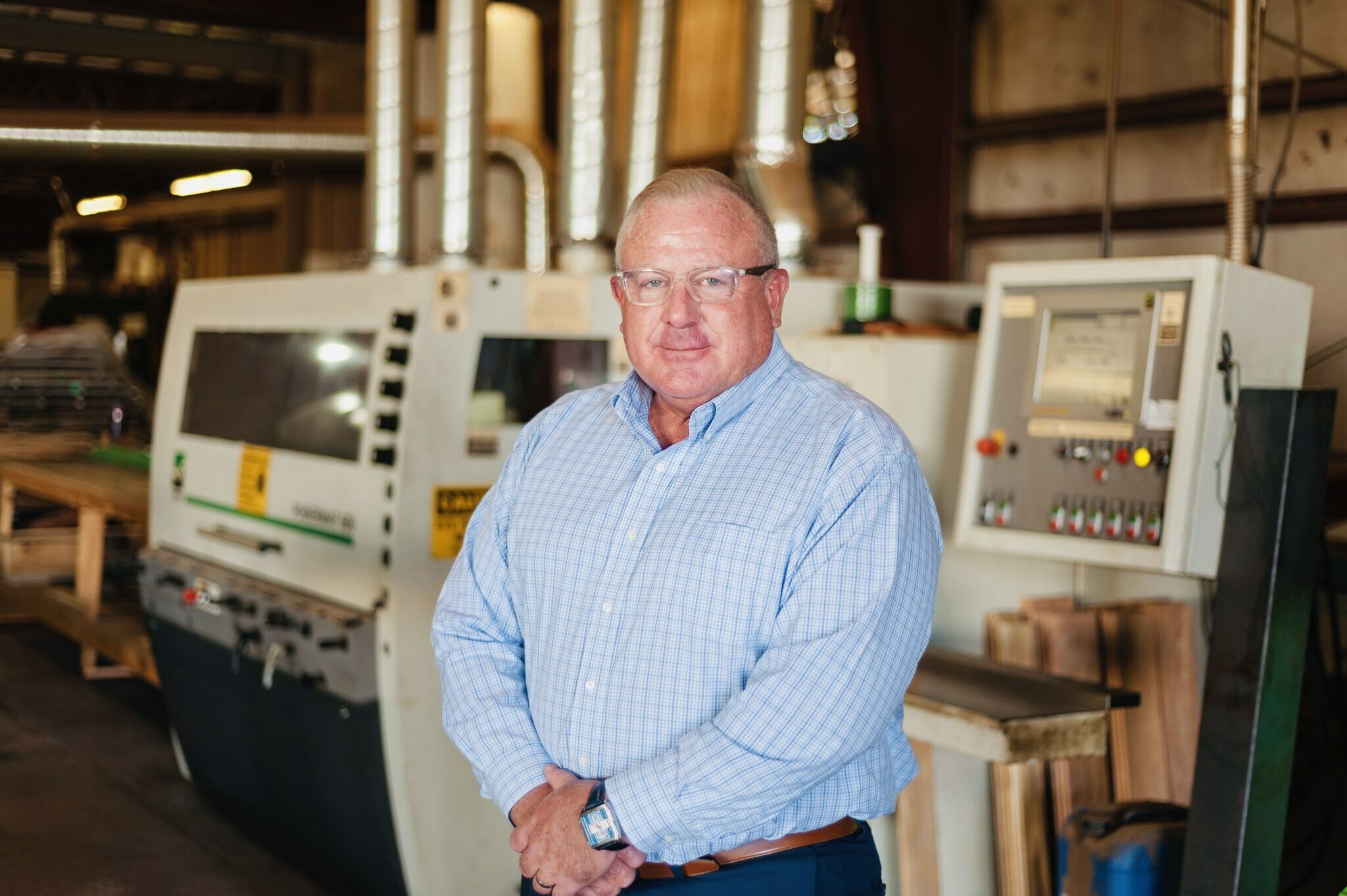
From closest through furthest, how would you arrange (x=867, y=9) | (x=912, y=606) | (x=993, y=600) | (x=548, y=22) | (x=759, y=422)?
(x=912, y=606)
(x=759, y=422)
(x=993, y=600)
(x=867, y=9)
(x=548, y=22)

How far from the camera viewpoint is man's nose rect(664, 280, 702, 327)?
1564 millimetres

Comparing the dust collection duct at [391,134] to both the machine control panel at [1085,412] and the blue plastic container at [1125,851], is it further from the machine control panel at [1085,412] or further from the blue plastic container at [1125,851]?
the blue plastic container at [1125,851]

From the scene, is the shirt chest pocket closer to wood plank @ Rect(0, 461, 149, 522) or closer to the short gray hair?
the short gray hair

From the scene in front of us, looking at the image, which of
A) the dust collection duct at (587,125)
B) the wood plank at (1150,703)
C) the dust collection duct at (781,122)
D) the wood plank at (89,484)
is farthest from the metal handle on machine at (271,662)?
the wood plank at (1150,703)

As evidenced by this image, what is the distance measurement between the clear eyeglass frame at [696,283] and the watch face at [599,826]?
595 mm

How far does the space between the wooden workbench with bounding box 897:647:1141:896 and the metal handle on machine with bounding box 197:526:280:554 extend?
168 cm

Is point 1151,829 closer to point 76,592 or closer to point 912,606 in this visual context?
point 912,606

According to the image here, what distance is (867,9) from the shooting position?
16.7ft

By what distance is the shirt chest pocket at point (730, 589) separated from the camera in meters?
1.49

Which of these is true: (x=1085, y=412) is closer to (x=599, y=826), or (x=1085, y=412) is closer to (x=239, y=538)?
(x=599, y=826)

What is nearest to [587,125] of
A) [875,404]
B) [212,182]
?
[875,404]

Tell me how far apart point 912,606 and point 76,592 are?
4.51 m

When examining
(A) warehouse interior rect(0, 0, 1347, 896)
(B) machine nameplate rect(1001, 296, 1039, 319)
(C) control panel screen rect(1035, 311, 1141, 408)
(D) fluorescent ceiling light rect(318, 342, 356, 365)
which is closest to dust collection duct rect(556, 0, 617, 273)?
(A) warehouse interior rect(0, 0, 1347, 896)

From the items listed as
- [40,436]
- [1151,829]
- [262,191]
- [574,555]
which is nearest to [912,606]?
[574,555]
